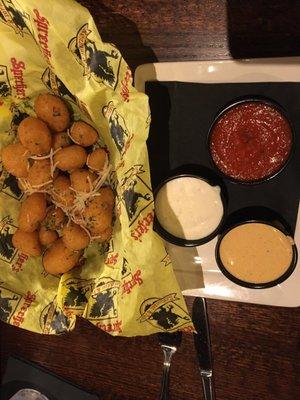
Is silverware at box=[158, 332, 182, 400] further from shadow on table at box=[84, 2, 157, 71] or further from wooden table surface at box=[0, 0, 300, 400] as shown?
shadow on table at box=[84, 2, 157, 71]

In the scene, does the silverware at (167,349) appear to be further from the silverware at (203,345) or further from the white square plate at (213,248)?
the white square plate at (213,248)

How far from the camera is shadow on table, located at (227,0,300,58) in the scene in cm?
139

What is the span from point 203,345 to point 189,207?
48 cm

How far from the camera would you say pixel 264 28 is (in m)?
1.42

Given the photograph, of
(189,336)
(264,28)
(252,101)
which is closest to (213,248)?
(189,336)

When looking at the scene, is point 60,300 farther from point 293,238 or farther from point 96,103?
point 293,238

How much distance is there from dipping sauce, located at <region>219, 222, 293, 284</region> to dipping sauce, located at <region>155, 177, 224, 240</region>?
2.9 inches

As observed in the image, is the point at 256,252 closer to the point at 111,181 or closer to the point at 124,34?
the point at 111,181

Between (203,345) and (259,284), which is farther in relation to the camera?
(203,345)

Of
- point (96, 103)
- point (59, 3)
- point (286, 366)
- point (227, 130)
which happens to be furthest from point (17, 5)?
point (286, 366)

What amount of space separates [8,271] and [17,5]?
828 millimetres

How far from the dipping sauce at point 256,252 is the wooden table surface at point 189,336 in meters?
0.19

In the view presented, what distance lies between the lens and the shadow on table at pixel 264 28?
1.39m

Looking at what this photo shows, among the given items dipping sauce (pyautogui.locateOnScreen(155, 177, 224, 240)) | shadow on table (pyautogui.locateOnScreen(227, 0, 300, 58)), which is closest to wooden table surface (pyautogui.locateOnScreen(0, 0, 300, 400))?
shadow on table (pyautogui.locateOnScreen(227, 0, 300, 58))
